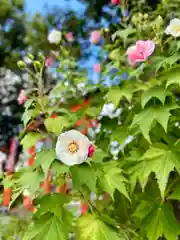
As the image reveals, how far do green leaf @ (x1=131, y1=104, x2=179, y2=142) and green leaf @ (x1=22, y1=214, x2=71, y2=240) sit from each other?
0.33 m

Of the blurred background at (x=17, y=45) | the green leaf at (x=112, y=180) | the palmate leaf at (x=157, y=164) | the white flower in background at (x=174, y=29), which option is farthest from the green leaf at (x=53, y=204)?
the blurred background at (x=17, y=45)

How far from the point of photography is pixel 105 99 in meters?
1.54

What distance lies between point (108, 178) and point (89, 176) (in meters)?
0.17

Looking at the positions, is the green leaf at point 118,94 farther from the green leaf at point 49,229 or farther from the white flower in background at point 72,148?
the green leaf at point 49,229

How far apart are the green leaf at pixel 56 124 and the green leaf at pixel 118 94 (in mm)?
173

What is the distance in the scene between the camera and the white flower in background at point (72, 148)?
1.02 metres

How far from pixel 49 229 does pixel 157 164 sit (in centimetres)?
34

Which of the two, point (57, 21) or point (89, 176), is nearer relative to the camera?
point (89, 176)

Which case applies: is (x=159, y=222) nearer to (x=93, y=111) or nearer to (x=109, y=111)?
(x=93, y=111)

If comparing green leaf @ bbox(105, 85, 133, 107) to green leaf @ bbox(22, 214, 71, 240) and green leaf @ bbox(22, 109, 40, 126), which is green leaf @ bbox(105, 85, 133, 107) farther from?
green leaf @ bbox(22, 214, 71, 240)

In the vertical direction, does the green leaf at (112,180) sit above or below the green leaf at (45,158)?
below

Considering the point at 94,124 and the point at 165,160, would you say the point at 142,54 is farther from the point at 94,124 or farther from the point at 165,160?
the point at 94,124

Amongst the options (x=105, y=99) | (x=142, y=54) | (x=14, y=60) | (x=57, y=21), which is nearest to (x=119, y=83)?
(x=105, y=99)

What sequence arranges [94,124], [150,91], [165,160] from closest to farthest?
[165,160]
[150,91]
[94,124]
